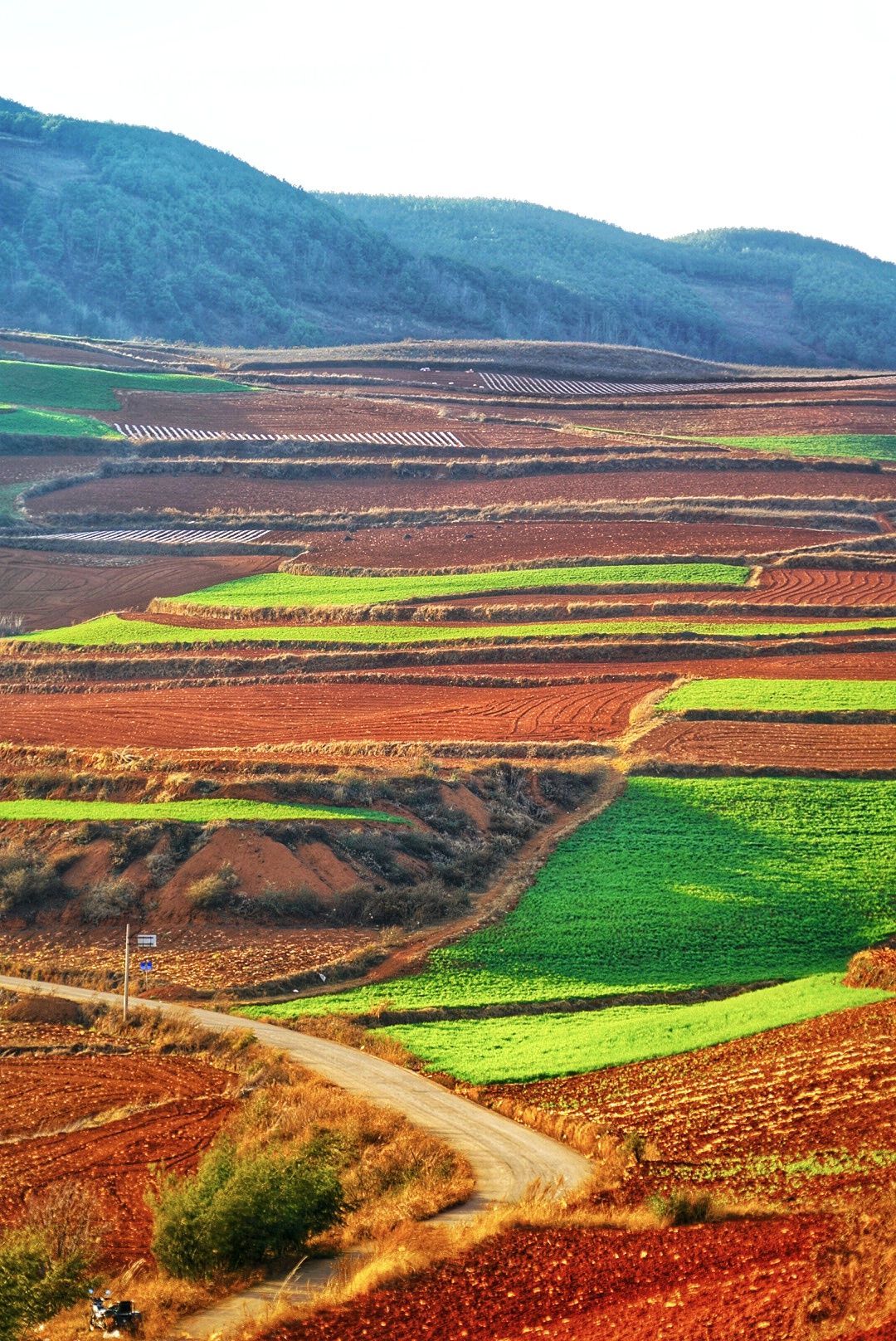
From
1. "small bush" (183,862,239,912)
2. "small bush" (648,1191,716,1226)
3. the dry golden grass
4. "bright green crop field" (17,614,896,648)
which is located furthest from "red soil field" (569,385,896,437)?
the dry golden grass

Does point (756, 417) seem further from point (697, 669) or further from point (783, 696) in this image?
point (783, 696)

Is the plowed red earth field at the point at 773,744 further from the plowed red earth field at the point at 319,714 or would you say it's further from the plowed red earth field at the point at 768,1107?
the plowed red earth field at the point at 768,1107

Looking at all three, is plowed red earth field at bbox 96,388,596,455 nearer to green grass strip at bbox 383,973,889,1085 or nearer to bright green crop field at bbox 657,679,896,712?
bright green crop field at bbox 657,679,896,712

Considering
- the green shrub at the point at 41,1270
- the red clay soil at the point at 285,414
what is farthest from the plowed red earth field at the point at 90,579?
the green shrub at the point at 41,1270

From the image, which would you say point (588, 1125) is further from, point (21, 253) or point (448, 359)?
point (21, 253)

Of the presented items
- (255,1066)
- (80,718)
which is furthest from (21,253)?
(255,1066)

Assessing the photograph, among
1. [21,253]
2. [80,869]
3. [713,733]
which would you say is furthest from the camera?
[21,253]
